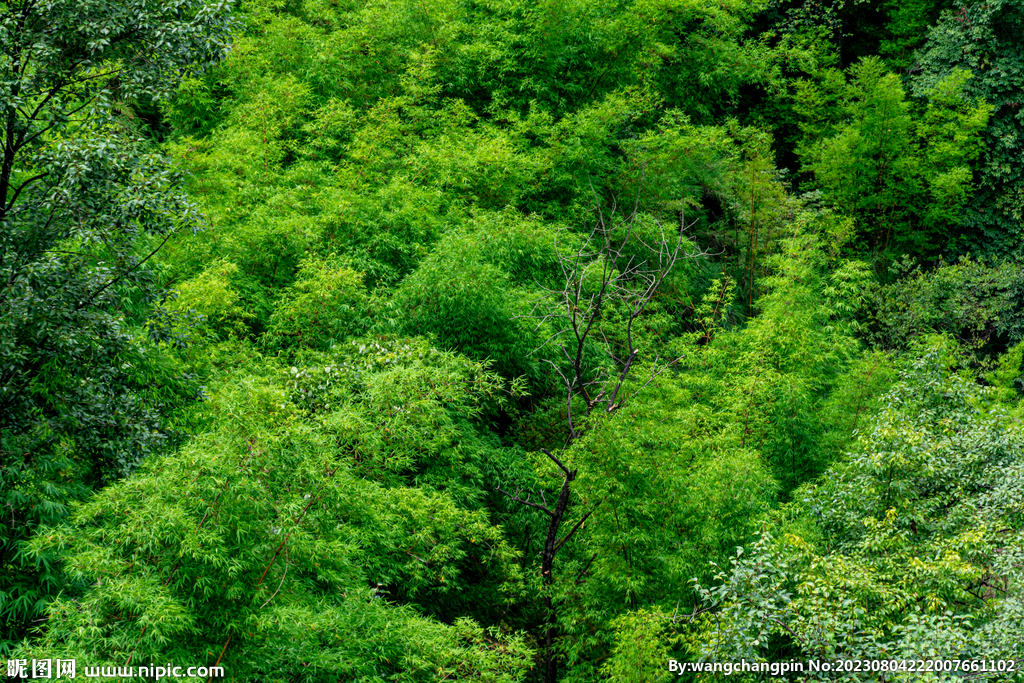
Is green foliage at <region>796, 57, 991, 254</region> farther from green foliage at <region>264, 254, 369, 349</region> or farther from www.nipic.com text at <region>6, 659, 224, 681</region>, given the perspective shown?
www.nipic.com text at <region>6, 659, 224, 681</region>

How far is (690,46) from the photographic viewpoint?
69.2ft

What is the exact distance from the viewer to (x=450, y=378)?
33.9 feet

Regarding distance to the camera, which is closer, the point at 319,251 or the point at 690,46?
the point at 319,251

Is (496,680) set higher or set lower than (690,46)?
lower

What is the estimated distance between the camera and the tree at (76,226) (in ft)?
22.9

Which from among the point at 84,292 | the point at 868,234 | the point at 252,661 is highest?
the point at 84,292

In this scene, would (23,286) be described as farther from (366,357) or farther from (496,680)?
(496,680)

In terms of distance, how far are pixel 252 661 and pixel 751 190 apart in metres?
16.0

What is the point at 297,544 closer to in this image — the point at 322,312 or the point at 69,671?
the point at 69,671

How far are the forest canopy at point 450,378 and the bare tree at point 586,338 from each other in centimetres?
12

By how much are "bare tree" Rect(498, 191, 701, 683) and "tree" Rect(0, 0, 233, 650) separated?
13.7ft

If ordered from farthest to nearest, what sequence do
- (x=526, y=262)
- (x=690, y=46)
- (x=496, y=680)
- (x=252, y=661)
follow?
(x=690, y=46), (x=526, y=262), (x=496, y=680), (x=252, y=661)

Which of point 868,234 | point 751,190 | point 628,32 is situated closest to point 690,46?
point 628,32

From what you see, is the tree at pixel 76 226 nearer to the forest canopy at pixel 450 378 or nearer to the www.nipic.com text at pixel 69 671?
the forest canopy at pixel 450 378
